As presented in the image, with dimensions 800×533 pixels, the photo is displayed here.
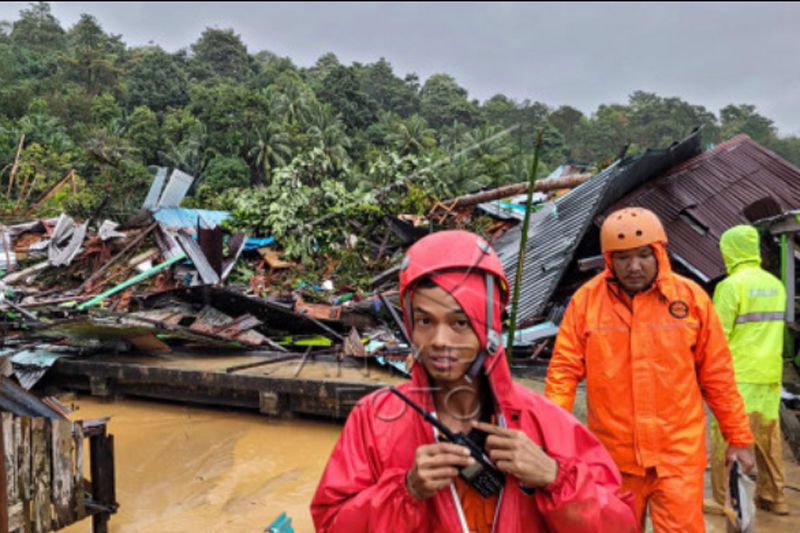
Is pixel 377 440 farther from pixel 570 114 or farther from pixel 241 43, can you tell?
pixel 241 43

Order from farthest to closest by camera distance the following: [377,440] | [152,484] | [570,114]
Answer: [570,114] < [152,484] < [377,440]

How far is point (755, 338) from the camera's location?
3719 mm

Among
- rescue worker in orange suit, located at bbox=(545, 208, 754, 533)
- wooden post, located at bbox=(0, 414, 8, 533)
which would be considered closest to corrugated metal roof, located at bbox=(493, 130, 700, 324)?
rescue worker in orange suit, located at bbox=(545, 208, 754, 533)

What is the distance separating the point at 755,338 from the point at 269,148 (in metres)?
33.1

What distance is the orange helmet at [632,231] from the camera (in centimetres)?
251

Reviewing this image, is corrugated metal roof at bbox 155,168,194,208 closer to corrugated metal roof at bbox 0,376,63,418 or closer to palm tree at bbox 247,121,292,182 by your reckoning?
corrugated metal roof at bbox 0,376,63,418

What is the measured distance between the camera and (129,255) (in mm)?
13031

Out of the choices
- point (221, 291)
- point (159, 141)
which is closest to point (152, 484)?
point (221, 291)

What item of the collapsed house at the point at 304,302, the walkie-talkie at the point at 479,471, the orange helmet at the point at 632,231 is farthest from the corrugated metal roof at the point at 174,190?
the walkie-talkie at the point at 479,471

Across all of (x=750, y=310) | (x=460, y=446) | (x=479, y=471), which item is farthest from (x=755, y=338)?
(x=460, y=446)

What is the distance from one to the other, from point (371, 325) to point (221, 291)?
8.23ft

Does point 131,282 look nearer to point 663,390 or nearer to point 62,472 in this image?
point 62,472

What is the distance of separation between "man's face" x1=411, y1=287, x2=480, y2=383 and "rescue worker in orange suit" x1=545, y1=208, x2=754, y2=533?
4.76 ft

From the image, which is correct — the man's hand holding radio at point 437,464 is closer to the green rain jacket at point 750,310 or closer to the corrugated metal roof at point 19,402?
the green rain jacket at point 750,310
